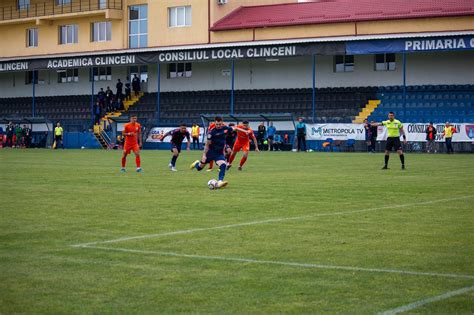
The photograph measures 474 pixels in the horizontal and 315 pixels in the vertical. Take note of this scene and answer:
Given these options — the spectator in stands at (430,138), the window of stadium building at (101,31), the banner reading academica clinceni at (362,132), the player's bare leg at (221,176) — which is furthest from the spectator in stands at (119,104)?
the player's bare leg at (221,176)

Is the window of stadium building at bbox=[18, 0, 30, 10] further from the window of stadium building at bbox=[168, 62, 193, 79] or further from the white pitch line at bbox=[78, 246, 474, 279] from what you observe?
the white pitch line at bbox=[78, 246, 474, 279]

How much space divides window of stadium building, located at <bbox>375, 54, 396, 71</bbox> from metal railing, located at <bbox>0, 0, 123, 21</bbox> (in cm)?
1975

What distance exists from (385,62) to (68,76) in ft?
87.2

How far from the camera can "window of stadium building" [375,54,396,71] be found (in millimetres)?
52406

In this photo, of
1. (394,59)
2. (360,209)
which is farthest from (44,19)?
(360,209)

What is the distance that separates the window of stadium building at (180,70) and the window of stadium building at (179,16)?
3045 mm

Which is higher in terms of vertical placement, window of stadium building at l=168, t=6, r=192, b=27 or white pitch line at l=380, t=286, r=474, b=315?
window of stadium building at l=168, t=6, r=192, b=27

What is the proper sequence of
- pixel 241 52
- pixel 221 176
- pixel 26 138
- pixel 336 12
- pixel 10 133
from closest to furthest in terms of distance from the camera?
pixel 221 176
pixel 241 52
pixel 336 12
pixel 26 138
pixel 10 133

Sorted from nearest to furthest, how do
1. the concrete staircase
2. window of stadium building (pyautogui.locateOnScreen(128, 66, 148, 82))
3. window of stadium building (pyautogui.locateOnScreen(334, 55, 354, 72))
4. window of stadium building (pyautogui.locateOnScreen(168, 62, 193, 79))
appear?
the concrete staircase
window of stadium building (pyautogui.locateOnScreen(334, 55, 354, 72))
window of stadium building (pyautogui.locateOnScreen(168, 62, 193, 79))
window of stadium building (pyautogui.locateOnScreen(128, 66, 148, 82))

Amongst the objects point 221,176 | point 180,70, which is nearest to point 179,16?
point 180,70

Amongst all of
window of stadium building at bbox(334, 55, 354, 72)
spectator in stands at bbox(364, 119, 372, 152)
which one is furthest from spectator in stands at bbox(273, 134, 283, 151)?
window of stadium building at bbox(334, 55, 354, 72)

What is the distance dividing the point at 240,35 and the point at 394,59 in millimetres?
10613

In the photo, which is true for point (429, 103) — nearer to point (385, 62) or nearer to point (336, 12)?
point (385, 62)

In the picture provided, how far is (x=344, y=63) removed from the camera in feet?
178
